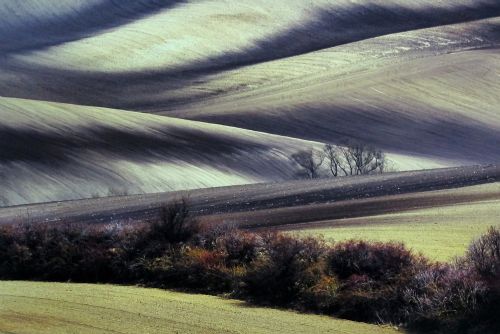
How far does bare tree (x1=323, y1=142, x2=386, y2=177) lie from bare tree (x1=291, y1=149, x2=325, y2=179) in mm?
682

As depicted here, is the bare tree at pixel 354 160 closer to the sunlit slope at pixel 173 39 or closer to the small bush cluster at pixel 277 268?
the sunlit slope at pixel 173 39

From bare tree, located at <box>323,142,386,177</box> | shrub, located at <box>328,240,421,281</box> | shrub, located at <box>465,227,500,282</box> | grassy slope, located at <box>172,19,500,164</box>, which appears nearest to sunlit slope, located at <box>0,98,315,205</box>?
bare tree, located at <box>323,142,386,177</box>

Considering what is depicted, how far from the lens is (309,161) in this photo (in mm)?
72938

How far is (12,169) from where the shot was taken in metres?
61.2

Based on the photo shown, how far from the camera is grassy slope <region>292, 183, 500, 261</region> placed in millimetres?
21422

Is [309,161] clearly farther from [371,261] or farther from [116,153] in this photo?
[371,261]

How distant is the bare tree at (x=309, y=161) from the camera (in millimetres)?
71062

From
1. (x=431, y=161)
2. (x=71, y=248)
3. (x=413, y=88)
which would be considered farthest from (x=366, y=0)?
(x=71, y=248)

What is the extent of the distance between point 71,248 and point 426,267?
710 cm

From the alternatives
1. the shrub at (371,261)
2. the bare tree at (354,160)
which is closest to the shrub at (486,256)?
the shrub at (371,261)

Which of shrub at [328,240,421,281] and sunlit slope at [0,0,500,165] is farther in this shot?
sunlit slope at [0,0,500,165]

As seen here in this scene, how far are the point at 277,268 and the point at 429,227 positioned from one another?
9.73 metres

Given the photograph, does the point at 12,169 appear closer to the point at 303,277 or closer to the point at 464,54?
the point at 303,277

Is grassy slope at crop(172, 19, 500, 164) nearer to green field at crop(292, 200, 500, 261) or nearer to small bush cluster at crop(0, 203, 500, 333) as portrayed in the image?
green field at crop(292, 200, 500, 261)
